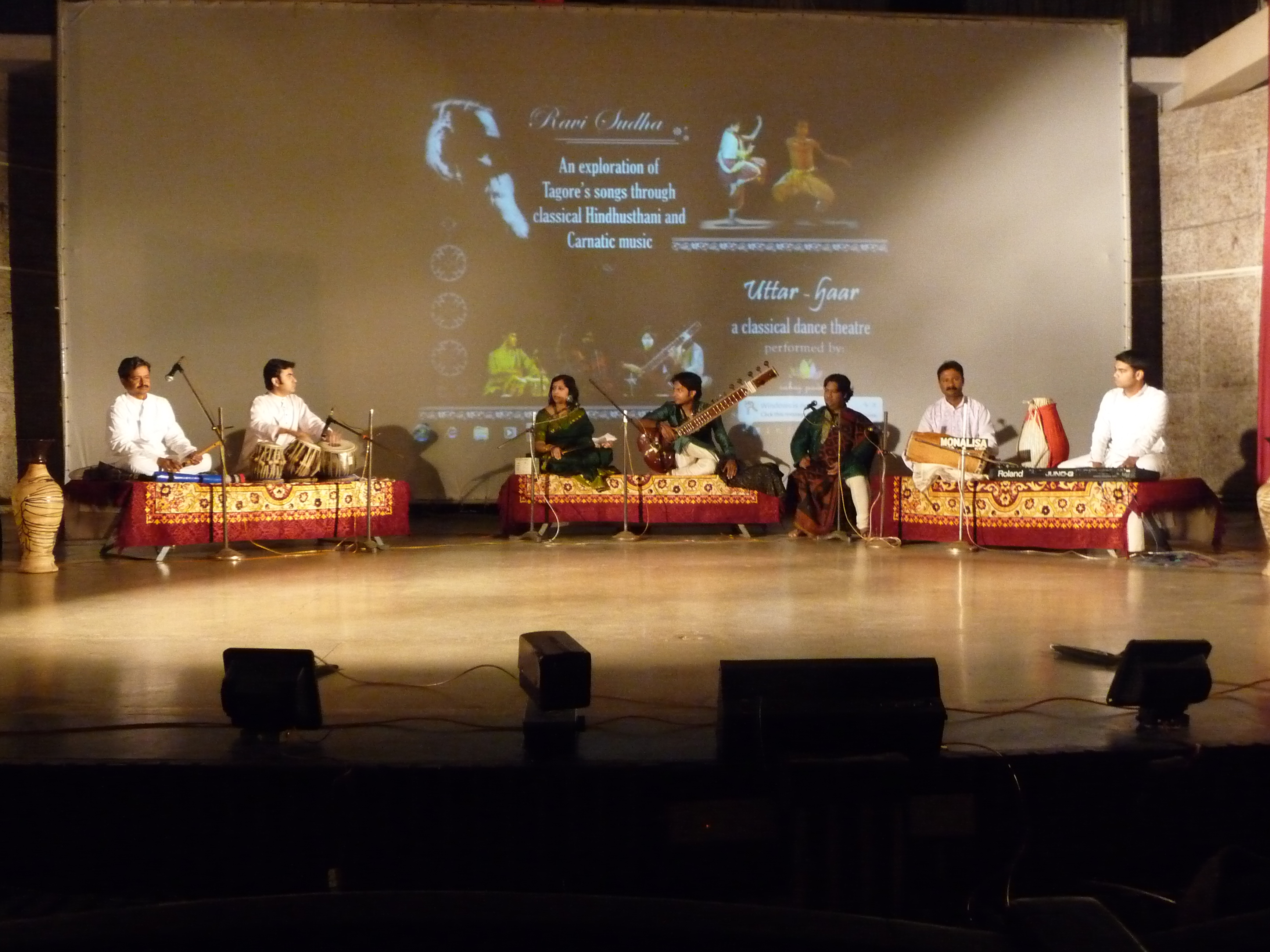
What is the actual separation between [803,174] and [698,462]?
7.53 ft

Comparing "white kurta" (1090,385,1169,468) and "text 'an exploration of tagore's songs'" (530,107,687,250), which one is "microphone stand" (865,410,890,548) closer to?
"white kurta" (1090,385,1169,468)

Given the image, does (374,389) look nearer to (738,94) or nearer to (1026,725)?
(738,94)

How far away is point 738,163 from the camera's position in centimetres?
835

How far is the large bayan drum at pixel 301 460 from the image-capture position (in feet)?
22.3

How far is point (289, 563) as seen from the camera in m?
6.21

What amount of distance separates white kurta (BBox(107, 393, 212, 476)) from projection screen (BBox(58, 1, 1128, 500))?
3.63ft

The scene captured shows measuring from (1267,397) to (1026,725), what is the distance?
20.6 feet

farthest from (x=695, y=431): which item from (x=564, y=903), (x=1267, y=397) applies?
(x=564, y=903)

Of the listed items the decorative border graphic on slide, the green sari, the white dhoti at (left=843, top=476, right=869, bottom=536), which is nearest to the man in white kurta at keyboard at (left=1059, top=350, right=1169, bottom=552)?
the white dhoti at (left=843, top=476, right=869, bottom=536)

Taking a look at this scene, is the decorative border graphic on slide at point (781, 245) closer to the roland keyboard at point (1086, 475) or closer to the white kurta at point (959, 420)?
the white kurta at point (959, 420)

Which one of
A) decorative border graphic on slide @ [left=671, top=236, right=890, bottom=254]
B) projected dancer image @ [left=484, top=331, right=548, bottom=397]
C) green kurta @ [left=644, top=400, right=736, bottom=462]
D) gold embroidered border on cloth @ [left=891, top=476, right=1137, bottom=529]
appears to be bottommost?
gold embroidered border on cloth @ [left=891, top=476, right=1137, bottom=529]

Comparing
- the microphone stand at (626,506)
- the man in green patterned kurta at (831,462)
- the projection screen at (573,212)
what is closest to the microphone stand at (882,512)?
the man in green patterned kurta at (831,462)

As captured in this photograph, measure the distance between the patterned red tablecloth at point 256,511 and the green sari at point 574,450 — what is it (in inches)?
35.6

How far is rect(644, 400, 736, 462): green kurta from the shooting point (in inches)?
301
